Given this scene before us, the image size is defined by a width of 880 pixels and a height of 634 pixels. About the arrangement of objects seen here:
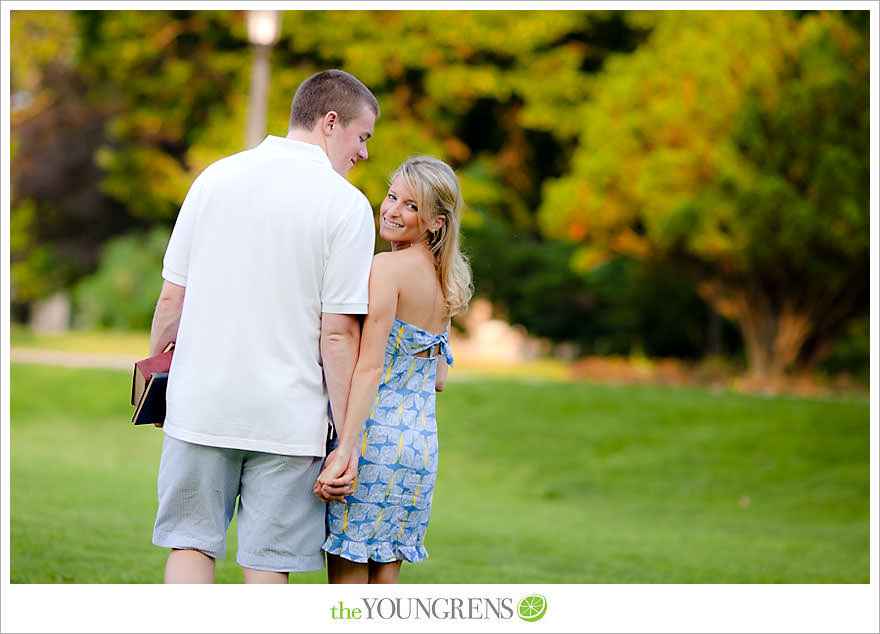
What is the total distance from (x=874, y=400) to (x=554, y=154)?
16.3 metres

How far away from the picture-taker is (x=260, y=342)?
3.46 meters

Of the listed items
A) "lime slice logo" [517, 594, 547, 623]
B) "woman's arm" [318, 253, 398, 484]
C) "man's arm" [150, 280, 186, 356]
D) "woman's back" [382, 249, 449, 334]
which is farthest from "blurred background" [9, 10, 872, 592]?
"woman's back" [382, 249, 449, 334]

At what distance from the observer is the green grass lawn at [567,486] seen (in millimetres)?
6258

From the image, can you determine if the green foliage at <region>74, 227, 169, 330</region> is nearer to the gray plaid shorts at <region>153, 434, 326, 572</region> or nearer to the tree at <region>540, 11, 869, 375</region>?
the tree at <region>540, 11, 869, 375</region>

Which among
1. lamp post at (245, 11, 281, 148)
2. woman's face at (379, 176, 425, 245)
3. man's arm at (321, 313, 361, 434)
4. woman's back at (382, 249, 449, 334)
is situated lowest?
man's arm at (321, 313, 361, 434)

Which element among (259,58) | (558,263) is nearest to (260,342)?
(259,58)

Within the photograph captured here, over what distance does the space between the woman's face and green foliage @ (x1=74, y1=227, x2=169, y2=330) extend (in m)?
19.3

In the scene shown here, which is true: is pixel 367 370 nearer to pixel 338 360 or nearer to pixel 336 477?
pixel 338 360

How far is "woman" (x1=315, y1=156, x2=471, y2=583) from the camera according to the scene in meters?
3.69

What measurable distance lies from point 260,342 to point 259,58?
8.04m

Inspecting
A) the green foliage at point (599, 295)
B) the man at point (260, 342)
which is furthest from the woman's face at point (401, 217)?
the green foliage at point (599, 295)

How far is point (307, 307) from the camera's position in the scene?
3.49 metres

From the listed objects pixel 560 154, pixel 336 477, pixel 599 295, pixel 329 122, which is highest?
pixel 560 154

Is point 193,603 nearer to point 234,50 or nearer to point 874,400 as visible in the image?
point 874,400
